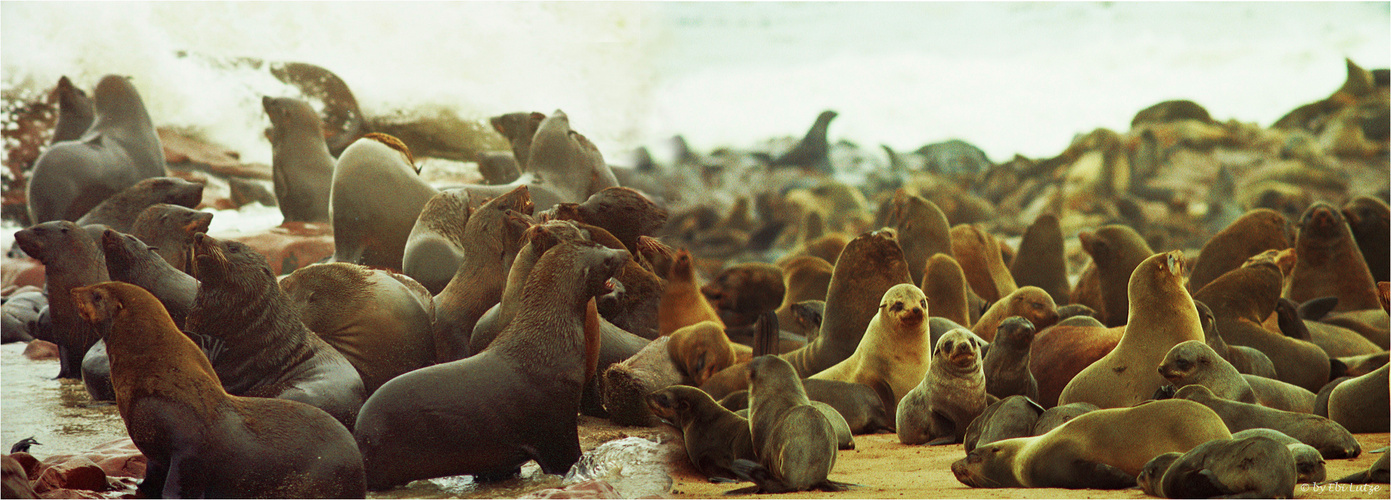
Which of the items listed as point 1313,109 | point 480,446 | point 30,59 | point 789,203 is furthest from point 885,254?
point 1313,109

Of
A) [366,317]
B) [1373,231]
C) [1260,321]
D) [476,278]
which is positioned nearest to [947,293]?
[1260,321]

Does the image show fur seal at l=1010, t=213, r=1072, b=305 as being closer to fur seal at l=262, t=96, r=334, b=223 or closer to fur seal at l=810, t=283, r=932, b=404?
fur seal at l=810, t=283, r=932, b=404

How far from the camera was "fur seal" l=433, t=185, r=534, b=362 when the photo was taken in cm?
315

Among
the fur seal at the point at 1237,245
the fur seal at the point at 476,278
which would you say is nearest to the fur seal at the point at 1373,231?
the fur seal at the point at 1237,245

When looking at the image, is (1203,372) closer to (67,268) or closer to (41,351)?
(67,268)

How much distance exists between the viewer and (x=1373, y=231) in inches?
245

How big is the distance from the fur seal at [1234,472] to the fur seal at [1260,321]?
2.07 metres

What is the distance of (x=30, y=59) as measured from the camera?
18.4ft

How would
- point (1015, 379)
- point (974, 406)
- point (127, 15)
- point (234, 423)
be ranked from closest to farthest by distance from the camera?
point (234, 423) → point (974, 406) → point (1015, 379) → point (127, 15)

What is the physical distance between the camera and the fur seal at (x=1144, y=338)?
3594 mm

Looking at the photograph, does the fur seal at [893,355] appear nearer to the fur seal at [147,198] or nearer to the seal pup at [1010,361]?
the seal pup at [1010,361]

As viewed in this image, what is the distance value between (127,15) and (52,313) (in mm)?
2272

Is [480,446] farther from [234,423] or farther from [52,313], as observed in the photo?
[52,313]

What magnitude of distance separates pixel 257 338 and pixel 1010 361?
106 inches
